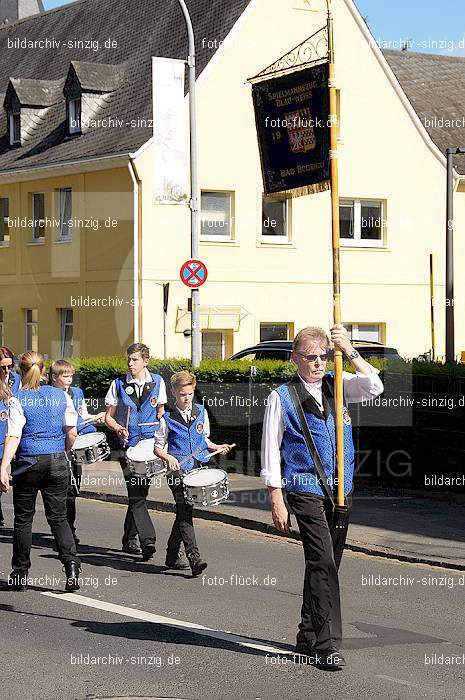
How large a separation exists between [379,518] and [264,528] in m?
1.40

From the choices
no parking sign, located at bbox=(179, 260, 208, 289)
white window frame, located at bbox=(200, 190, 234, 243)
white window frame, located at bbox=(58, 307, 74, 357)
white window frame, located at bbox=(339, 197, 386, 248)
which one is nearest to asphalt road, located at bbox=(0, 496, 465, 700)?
no parking sign, located at bbox=(179, 260, 208, 289)

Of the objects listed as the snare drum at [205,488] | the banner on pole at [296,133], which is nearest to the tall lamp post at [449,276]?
the snare drum at [205,488]

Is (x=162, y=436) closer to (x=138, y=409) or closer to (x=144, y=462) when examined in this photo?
(x=144, y=462)

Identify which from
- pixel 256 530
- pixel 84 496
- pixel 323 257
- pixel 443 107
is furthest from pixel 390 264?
pixel 256 530

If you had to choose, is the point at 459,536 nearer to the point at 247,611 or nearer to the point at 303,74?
the point at 247,611

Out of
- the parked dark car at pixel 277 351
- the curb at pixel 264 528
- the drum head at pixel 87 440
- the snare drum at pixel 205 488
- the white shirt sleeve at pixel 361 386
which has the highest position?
the white shirt sleeve at pixel 361 386

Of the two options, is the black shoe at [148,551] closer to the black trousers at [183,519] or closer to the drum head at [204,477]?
the black trousers at [183,519]

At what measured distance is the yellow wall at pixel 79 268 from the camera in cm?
3522

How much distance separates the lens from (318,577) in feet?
26.0

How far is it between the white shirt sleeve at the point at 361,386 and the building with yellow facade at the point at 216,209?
25402mm

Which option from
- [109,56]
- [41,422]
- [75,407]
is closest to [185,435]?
[41,422]

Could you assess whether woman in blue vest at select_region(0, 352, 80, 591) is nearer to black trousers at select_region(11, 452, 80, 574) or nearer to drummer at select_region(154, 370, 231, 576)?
black trousers at select_region(11, 452, 80, 574)

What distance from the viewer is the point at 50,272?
125ft

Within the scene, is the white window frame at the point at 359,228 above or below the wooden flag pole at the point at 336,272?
above
